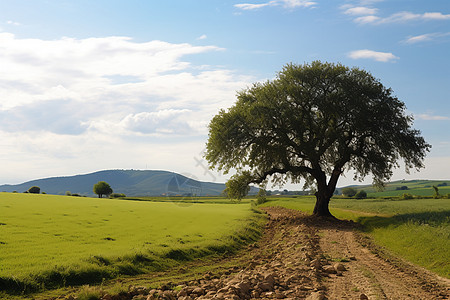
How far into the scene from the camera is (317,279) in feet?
43.8

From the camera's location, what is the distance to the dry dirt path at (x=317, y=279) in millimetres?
11500

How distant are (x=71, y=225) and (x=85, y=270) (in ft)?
41.3

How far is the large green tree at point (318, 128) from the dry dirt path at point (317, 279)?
17704mm

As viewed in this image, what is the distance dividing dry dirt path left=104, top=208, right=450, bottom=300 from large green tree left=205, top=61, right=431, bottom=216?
1770cm

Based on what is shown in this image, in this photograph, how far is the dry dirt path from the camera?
11500 millimetres

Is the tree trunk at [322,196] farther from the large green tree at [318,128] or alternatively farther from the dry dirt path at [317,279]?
the dry dirt path at [317,279]

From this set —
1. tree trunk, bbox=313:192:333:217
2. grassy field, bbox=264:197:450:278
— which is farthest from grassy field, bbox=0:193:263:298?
tree trunk, bbox=313:192:333:217

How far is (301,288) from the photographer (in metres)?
12.1

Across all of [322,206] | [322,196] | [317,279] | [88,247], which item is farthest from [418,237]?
[88,247]

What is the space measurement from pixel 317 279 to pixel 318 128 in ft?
90.4

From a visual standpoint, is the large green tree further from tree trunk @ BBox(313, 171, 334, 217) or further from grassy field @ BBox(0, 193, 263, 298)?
grassy field @ BBox(0, 193, 263, 298)

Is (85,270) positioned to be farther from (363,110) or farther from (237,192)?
(363,110)

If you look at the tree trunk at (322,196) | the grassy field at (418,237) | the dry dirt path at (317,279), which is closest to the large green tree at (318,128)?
the tree trunk at (322,196)

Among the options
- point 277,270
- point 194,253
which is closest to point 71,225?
point 194,253
